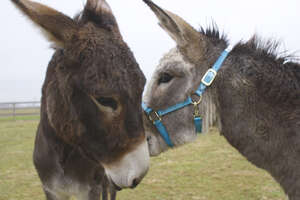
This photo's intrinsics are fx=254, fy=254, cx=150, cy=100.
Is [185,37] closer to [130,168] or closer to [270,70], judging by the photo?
[270,70]

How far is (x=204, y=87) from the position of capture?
231 centimetres

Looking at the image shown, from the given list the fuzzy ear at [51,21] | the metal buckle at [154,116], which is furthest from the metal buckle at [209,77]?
the fuzzy ear at [51,21]

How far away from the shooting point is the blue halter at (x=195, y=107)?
231cm

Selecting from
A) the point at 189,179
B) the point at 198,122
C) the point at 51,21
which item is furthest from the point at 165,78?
the point at 189,179

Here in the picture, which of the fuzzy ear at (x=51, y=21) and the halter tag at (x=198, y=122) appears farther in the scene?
the halter tag at (x=198, y=122)

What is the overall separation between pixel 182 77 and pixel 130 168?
39.0 inches

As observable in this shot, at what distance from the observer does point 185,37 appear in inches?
94.0

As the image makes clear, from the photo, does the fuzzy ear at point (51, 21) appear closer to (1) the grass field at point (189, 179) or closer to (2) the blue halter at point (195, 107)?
(2) the blue halter at point (195, 107)

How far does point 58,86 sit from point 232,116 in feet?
4.92

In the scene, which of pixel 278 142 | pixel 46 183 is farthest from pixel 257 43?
pixel 46 183

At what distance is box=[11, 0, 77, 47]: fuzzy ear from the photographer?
6.14 ft

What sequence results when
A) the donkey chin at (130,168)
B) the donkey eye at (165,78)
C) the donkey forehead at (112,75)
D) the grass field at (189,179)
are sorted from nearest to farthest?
the donkey forehead at (112,75), the donkey chin at (130,168), the donkey eye at (165,78), the grass field at (189,179)

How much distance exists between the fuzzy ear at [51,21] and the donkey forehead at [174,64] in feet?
2.89

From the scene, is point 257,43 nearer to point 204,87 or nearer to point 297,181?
point 204,87
